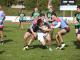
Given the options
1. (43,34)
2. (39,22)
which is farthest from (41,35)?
(39,22)

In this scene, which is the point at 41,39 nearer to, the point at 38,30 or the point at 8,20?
the point at 38,30

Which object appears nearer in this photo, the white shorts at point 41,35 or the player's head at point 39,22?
the player's head at point 39,22

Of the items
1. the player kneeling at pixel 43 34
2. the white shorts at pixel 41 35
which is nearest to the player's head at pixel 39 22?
the player kneeling at pixel 43 34

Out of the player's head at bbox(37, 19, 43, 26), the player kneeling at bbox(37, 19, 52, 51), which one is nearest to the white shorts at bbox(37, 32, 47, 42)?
the player kneeling at bbox(37, 19, 52, 51)

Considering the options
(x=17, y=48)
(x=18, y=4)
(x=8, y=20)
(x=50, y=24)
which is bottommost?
(x=18, y=4)

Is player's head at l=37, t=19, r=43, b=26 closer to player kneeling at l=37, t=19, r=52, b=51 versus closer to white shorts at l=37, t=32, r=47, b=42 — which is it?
player kneeling at l=37, t=19, r=52, b=51

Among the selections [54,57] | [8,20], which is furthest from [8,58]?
[8,20]

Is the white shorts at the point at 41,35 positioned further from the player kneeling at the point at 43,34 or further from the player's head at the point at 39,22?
the player's head at the point at 39,22

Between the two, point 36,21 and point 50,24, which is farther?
point 50,24

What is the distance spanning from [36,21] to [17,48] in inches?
71.5

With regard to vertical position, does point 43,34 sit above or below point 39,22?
below

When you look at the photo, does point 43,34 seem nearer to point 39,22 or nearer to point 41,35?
point 41,35

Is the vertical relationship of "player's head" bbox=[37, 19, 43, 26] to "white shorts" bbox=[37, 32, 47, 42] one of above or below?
above

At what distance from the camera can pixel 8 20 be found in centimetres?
5197
